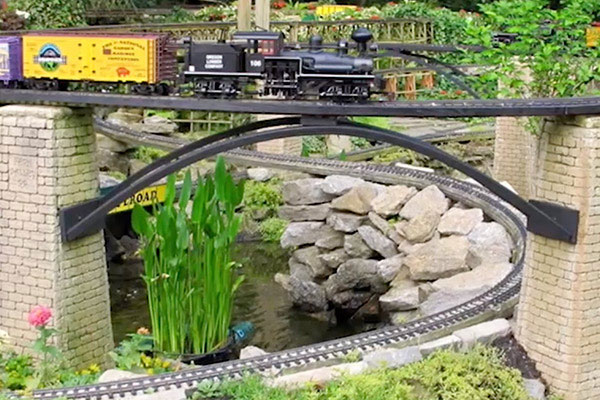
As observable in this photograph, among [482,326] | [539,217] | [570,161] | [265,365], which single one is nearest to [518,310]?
[482,326]

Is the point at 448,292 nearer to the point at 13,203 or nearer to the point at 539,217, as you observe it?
the point at 539,217

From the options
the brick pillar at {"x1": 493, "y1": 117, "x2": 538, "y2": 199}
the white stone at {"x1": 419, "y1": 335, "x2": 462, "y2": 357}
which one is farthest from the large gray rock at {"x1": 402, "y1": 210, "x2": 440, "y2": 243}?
the white stone at {"x1": 419, "y1": 335, "x2": 462, "y2": 357}

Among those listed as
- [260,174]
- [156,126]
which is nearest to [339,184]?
[260,174]

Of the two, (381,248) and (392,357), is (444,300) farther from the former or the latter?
(381,248)

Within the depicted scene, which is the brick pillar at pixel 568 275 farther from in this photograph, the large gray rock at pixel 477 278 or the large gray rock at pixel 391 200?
the large gray rock at pixel 391 200

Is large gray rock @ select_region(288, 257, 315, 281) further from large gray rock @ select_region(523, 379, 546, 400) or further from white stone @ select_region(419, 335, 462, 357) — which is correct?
large gray rock @ select_region(523, 379, 546, 400)
